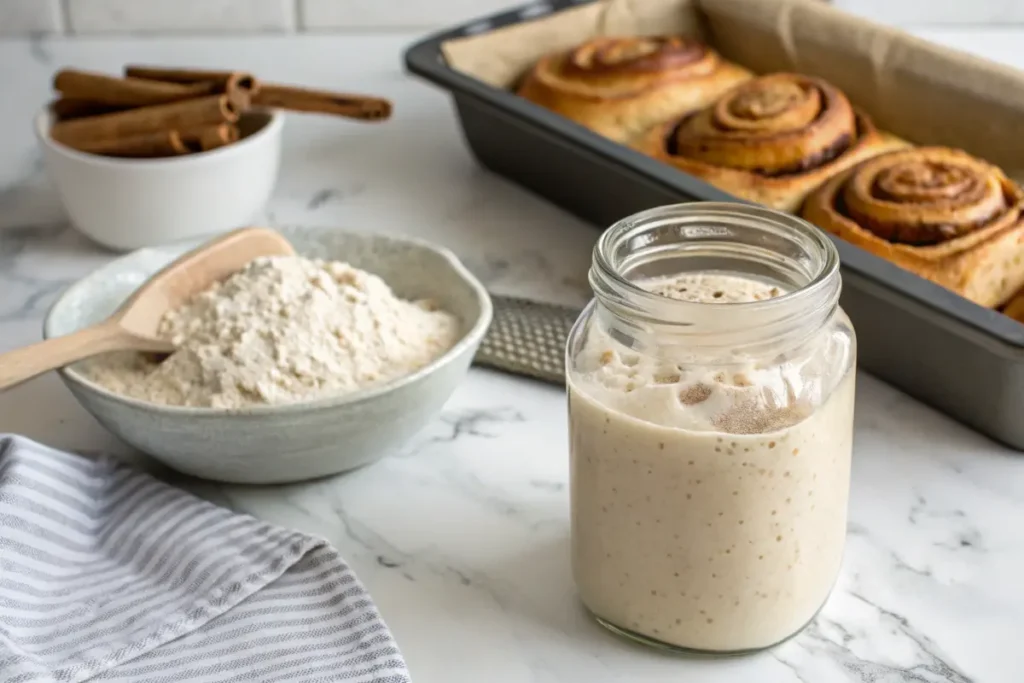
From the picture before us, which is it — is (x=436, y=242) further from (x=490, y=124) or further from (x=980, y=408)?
(x=980, y=408)

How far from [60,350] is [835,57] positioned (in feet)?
2.62

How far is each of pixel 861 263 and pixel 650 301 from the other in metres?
0.29

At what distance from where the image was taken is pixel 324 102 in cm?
105

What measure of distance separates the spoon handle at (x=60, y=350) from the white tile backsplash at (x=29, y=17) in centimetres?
96

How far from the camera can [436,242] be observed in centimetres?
110

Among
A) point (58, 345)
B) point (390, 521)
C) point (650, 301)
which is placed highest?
point (650, 301)

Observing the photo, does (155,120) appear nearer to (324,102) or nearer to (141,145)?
(141,145)

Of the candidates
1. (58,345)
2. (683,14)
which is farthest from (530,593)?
(683,14)

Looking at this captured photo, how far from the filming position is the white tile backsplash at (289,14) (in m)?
1.56

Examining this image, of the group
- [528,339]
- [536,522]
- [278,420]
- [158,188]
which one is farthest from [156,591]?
[158,188]

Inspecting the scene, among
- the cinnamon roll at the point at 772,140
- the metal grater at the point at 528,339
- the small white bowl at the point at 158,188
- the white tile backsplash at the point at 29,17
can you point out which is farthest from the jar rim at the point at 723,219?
the white tile backsplash at the point at 29,17

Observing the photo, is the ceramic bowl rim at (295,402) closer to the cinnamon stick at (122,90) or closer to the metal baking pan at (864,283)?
the metal baking pan at (864,283)

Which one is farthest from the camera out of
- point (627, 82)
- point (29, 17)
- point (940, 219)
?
point (29, 17)

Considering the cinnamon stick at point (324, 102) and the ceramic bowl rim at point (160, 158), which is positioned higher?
the cinnamon stick at point (324, 102)
